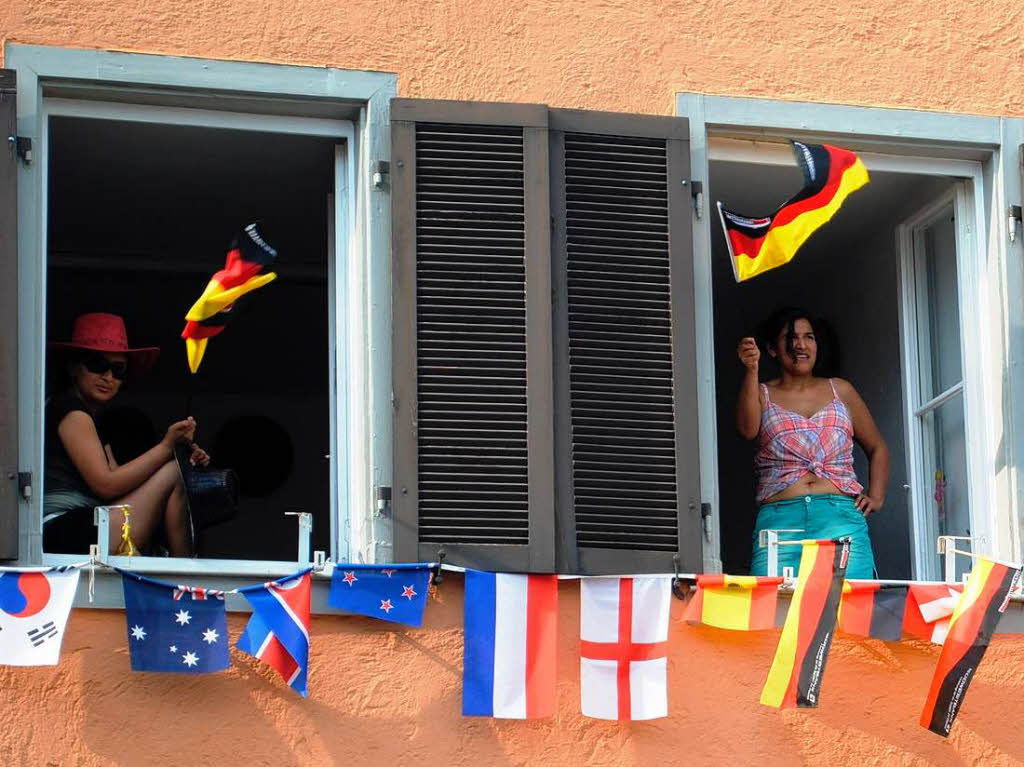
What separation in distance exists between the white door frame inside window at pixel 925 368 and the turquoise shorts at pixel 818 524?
0.35 metres

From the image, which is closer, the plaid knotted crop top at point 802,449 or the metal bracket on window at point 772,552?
the metal bracket on window at point 772,552

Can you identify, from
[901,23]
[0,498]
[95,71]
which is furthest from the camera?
[901,23]

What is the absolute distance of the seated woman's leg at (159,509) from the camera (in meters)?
7.93

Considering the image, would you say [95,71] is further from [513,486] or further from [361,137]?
[513,486]

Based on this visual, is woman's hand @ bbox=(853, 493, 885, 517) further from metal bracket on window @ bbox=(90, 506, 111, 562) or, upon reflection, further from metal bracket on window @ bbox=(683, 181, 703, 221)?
metal bracket on window @ bbox=(90, 506, 111, 562)

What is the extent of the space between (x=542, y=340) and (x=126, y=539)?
137 cm

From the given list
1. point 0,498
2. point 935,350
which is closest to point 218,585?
point 0,498

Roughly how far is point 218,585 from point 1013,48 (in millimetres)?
3198

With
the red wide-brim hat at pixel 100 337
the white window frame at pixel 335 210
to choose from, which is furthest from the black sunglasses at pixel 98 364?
the white window frame at pixel 335 210

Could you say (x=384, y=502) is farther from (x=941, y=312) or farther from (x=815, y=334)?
(x=941, y=312)

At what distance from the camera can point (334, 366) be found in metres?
Result: 8.09

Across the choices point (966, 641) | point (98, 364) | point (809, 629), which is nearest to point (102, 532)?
Answer: point (98, 364)

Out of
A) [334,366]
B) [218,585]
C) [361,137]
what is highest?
[361,137]

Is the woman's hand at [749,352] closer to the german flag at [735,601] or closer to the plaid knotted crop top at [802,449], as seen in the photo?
the plaid knotted crop top at [802,449]
